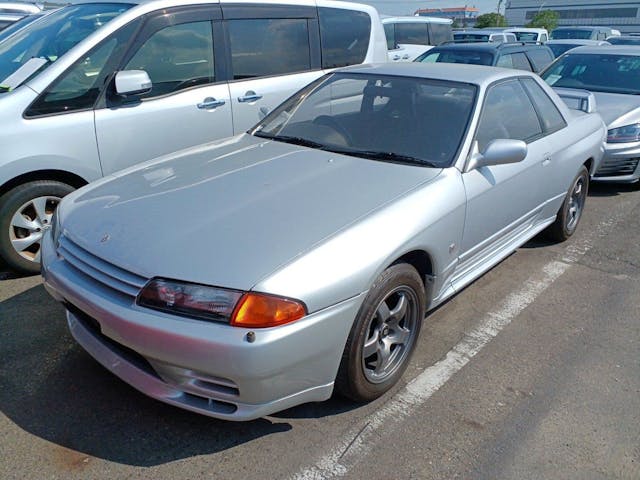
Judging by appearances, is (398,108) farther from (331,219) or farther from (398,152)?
(331,219)

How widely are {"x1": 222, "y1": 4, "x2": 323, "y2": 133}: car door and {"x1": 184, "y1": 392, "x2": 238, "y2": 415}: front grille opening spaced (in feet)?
9.93

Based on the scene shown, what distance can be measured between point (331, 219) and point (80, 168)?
2.29 meters

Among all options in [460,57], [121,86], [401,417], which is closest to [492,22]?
[460,57]

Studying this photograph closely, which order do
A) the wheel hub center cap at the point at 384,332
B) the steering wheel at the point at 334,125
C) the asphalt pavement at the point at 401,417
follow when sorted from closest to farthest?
the asphalt pavement at the point at 401,417 → the wheel hub center cap at the point at 384,332 → the steering wheel at the point at 334,125

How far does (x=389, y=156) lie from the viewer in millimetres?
3129

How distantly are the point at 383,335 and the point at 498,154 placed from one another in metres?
1.25

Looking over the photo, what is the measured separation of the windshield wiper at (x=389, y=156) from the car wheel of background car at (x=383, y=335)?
2.22 ft

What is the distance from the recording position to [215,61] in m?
4.58

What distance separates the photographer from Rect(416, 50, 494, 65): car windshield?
809 centimetres

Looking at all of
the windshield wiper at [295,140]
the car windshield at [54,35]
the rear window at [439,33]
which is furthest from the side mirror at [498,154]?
the rear window at [439,33]

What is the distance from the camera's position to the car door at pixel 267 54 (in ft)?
15.4

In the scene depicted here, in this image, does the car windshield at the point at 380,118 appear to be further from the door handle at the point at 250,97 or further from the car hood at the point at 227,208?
the door handle at the point at 250,97

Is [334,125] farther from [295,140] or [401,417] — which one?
[401,417]

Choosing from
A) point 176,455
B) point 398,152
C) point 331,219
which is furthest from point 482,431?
point 398,152
